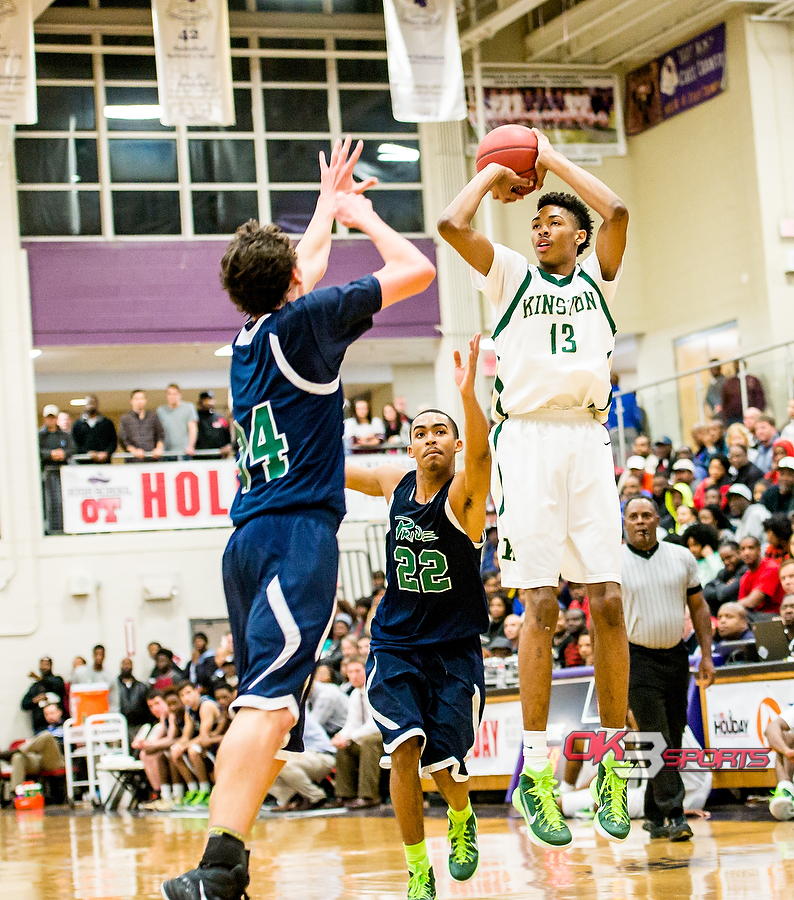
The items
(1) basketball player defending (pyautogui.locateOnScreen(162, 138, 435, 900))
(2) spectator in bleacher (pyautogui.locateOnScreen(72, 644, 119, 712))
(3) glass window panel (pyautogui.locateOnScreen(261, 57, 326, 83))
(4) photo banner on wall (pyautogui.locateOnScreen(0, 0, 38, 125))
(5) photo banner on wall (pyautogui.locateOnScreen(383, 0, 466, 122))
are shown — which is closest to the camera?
(1) basketball player defending (pyautogui.locateOnScreen(162, 138, 435, 900))

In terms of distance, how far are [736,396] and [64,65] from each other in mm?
13020

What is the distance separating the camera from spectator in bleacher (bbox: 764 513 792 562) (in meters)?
11.9

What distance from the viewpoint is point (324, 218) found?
17.2ft

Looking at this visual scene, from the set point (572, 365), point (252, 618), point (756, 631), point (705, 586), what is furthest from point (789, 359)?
point (252, 618)

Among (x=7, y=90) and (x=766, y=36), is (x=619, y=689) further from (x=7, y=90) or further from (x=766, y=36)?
(x=766, y=36)

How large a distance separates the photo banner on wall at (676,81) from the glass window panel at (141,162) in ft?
27.8

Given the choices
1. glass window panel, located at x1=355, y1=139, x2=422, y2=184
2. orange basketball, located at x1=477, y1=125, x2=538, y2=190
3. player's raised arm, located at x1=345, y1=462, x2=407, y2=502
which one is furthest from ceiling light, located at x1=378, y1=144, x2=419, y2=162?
orange basketball, located at x1=477, y1=125, x2=538, y2=190

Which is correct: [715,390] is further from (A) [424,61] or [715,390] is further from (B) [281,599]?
(B) [281,599]

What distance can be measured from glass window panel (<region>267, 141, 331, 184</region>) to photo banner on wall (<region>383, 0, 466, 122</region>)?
6375 millimetres

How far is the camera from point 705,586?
41.2 ft

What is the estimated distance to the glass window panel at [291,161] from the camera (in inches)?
928

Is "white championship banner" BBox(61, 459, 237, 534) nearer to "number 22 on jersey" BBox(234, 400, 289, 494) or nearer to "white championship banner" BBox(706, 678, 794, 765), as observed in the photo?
"white championship banner" BBox(706, 678, 794, 765)

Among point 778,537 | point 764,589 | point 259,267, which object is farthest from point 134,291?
point 259,267

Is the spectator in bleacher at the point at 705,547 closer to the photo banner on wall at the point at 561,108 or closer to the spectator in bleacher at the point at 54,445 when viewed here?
the spectator in bleacher at the point at 54,445
